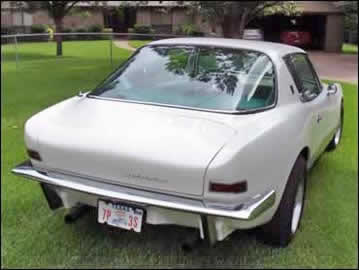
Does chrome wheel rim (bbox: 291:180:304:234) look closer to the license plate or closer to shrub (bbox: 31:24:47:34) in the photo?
the license plate

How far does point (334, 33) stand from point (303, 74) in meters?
22.9

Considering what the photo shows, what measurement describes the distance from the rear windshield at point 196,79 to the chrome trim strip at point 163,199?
74 centimetres

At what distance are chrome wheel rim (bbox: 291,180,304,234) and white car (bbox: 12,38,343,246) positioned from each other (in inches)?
0.6

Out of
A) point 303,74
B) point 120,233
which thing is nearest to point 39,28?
point 120,233

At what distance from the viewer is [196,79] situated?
11.3 ft

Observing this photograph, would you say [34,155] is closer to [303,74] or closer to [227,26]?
[303,74]

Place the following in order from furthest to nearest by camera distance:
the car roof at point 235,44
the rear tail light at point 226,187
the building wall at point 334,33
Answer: the building wall at point 334,33, the car roof at point 235,44, the rear tail light at point 226,187

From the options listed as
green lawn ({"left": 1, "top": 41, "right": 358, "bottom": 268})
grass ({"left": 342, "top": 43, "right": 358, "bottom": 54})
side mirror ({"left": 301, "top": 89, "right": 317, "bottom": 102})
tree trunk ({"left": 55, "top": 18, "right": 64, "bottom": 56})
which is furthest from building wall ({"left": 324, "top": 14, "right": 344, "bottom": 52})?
side mirror ({"left": 301, "top": 89, "right": 317, "bottom": 102})

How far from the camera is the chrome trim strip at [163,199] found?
2.46 metres

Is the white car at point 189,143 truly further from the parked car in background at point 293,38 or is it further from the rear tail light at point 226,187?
the parked car in background at point 293,38

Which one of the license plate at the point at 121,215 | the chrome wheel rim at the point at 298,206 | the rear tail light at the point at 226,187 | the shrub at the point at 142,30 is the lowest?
the chrome wheel rim at the point at 298,206

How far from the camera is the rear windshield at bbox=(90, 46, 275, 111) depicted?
3215 millimetres

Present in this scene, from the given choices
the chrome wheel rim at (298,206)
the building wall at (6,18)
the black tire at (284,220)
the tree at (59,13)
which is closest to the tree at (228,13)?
the tree at (59,13)

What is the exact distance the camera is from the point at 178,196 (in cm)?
255
